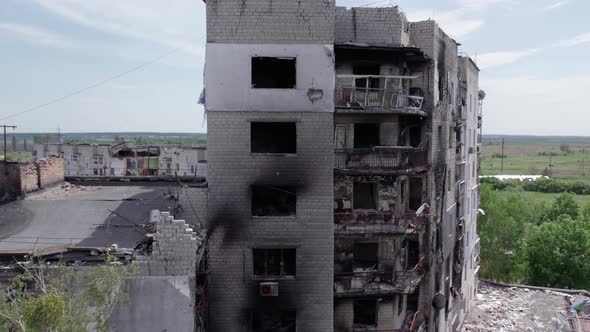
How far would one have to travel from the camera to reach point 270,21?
1958 cm

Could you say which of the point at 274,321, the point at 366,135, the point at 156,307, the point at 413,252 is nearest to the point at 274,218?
the point at 274,321

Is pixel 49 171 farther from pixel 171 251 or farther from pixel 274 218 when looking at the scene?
pixel 274 218

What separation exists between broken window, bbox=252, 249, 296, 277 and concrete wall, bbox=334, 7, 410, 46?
32.6 feet

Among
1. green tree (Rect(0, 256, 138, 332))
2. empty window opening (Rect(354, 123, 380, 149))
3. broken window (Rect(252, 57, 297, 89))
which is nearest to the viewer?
green tree (Rect(0, 256, 138, 332))

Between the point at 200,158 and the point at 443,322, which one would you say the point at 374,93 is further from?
the point at 200,158

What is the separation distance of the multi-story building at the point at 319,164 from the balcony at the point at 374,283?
0.20 ft

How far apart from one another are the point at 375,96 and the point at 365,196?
470 centimetres

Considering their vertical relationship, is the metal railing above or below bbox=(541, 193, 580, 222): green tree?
above

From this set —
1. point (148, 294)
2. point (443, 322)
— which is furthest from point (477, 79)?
point (148, 294)

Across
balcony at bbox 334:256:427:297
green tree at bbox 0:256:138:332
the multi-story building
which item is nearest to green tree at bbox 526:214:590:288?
the multi-story building

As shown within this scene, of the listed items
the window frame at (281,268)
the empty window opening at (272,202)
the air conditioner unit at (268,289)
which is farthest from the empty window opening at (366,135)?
the air conditioner unit at (268,289)

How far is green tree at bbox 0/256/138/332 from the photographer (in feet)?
41.5

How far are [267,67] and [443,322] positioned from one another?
19.8 metres

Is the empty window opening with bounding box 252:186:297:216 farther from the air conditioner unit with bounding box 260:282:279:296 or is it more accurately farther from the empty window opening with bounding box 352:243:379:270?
the empty window opening with bounding box 352:243:379:270
